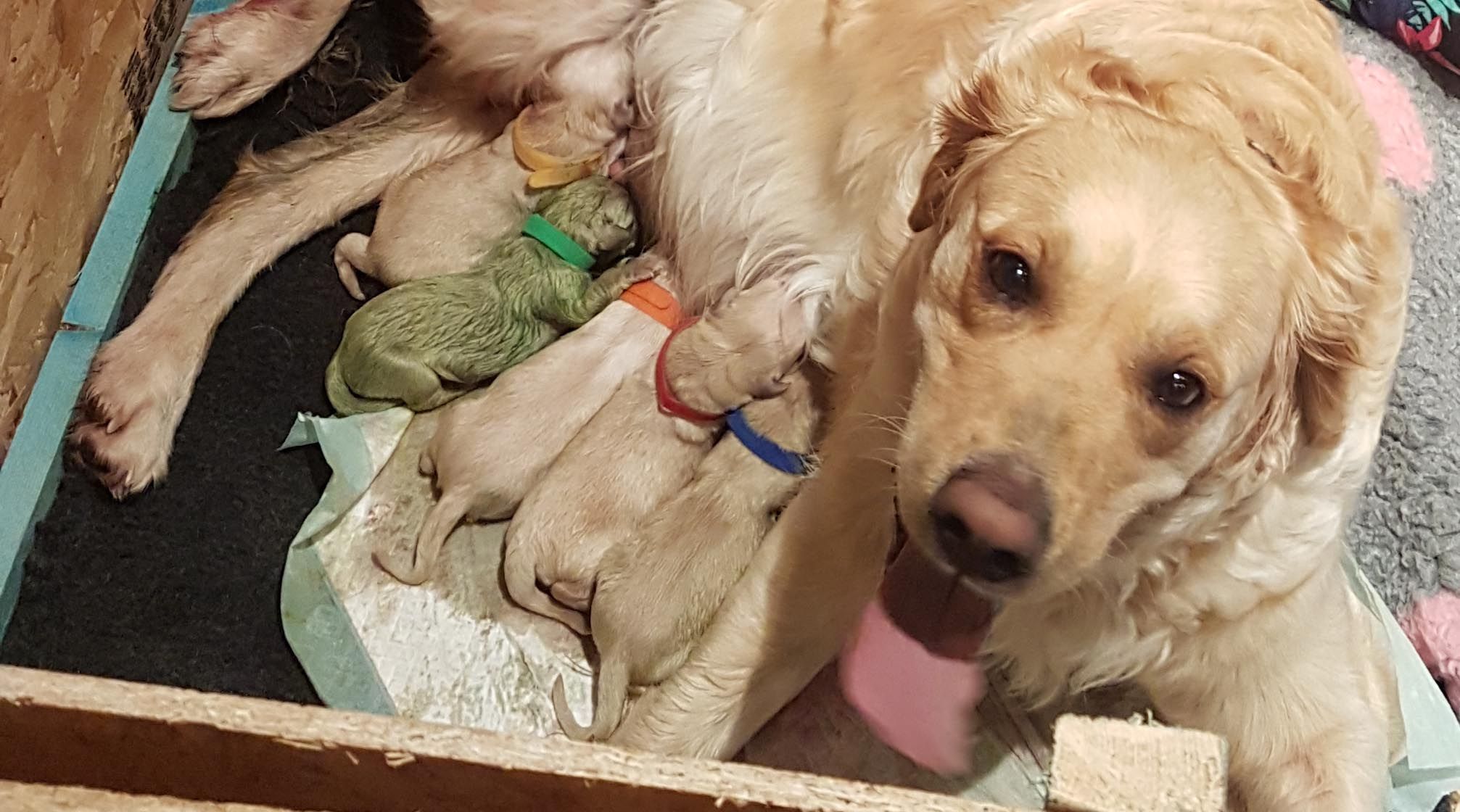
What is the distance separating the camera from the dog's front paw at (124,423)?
1.83 meters

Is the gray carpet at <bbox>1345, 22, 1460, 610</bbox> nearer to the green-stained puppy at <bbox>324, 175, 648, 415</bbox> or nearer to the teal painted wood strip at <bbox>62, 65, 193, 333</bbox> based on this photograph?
the green-stained puppy at <bbox>324, 175, 648, 415</bbox>

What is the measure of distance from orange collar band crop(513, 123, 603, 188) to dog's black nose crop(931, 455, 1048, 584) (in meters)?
1.14

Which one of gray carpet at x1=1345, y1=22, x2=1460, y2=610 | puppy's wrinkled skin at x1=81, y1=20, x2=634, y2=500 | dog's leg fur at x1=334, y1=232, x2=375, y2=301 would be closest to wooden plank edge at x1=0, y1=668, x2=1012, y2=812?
puppy's wrinkled skin at x1=81, y1=20, x2=634, y2=500

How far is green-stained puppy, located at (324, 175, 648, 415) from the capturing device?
1801mm

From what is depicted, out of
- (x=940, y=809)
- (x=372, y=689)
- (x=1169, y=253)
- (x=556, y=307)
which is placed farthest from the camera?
(x=556, y=307)

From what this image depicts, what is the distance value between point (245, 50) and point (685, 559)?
1.25 meters

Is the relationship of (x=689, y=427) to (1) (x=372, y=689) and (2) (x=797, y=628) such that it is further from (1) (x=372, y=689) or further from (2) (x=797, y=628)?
(1) (x=372, y=689)

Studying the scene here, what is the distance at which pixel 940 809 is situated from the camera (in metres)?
0.78

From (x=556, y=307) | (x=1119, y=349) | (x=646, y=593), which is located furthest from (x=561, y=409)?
(x=1119, y=349)

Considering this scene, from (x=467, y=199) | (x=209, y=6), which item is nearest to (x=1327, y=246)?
(x=467, y=199)

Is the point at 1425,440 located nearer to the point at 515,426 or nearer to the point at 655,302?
the point at 655,302

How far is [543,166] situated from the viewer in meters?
1.97

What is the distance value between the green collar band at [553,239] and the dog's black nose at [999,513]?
1.02 m

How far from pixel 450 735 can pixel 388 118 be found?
5.34ft
